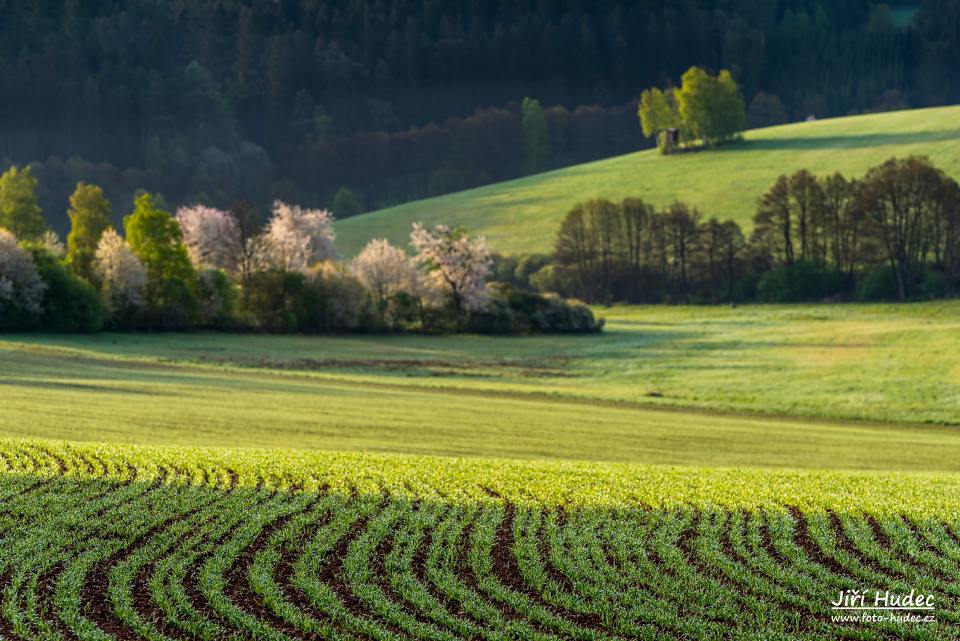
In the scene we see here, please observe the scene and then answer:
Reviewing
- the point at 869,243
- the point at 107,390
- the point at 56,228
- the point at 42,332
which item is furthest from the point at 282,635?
the point at 56,228

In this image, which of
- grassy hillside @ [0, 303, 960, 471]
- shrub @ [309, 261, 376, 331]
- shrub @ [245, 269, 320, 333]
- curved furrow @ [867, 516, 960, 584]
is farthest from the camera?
shrub @ [309, 261, 376, 331]

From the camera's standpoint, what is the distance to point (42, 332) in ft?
233

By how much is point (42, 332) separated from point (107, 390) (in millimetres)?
35730

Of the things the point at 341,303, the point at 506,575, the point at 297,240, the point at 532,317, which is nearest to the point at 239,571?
the point at 506,575

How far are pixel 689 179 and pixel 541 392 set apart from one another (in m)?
105

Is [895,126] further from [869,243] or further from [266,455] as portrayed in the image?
[266,455]

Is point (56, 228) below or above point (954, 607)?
above

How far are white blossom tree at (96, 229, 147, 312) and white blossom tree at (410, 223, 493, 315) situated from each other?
23604 millimetres

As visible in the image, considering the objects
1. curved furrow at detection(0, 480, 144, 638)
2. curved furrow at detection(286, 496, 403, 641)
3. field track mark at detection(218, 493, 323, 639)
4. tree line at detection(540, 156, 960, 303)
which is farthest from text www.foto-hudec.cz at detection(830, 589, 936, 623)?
tree line at detection(540, 156, 960, 303)

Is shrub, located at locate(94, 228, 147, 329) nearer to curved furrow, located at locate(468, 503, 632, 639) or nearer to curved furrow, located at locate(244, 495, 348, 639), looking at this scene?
curved furrow, located at locate(244, 495, 348, 639)

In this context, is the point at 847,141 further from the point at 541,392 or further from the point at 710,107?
the point at 541,392

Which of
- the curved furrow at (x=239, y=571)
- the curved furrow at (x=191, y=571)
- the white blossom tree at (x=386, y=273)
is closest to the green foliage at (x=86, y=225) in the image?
the white blossom tree at (x=386, y=273)

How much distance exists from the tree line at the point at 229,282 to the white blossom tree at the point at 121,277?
8 cm

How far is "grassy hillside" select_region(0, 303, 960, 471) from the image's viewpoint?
30.8 meters
